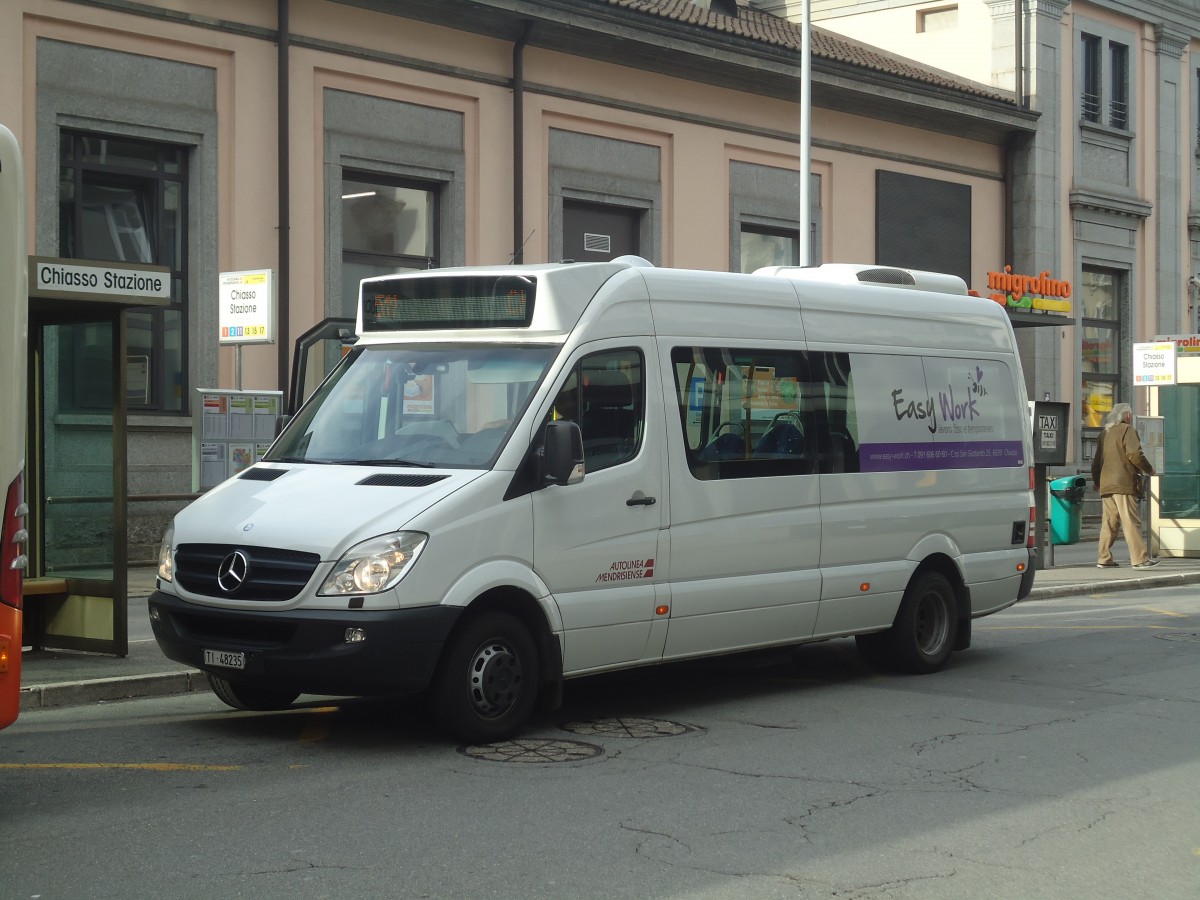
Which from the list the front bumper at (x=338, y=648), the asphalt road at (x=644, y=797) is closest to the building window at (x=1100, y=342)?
the asphalt road at (x=644, y=797)

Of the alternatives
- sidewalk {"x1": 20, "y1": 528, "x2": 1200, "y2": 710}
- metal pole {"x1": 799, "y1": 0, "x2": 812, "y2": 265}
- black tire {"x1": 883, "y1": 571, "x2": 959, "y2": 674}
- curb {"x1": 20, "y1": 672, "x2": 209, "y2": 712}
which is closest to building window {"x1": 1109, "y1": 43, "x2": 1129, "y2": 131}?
metal pole {"x1": 799, "y1": 0, "x2": 812, "y2": 265}

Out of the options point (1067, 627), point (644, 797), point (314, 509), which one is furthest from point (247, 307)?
point (644, 797)

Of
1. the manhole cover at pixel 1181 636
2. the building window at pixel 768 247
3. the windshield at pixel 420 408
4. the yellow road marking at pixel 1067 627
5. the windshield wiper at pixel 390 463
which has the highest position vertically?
the building window at pixel 768 247

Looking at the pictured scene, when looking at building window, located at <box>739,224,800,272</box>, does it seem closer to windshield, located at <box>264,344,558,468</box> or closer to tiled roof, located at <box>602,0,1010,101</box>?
tiled roof, located at <box>602,0,1010,101</box>

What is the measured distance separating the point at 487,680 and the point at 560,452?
1189 mm

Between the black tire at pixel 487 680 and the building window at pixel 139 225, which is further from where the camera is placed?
the building window at pixel 139 225

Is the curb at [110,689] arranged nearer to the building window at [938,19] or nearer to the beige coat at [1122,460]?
the beige coat at [1122,460]

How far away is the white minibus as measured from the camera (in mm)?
7559

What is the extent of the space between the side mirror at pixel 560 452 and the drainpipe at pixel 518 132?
12940 mm

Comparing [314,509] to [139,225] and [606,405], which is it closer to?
[606,405]

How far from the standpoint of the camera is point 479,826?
6.22 meters

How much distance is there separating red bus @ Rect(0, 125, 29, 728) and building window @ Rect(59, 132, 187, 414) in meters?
10.9

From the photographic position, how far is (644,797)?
6.79 meters

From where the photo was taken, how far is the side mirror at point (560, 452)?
26.0 feet
